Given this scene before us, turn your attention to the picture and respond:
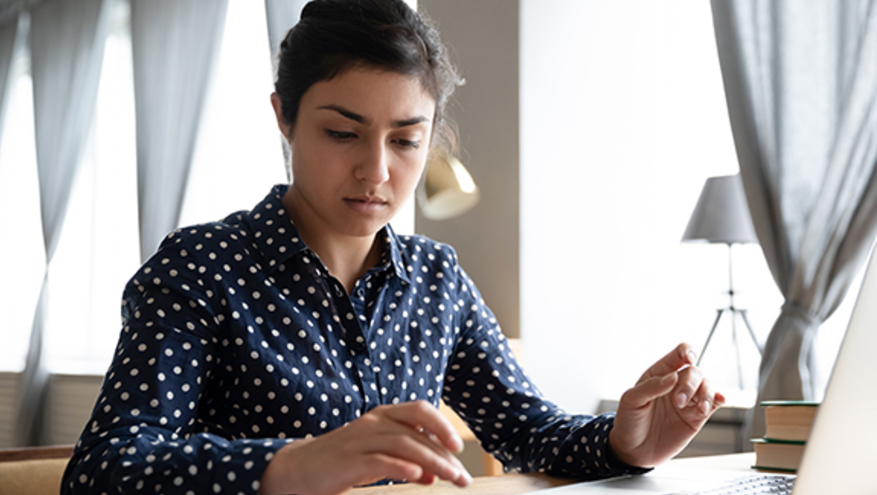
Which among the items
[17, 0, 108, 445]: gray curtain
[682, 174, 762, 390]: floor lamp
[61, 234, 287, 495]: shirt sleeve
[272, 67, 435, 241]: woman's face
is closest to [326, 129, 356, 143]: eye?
[272, 67, 435, 241]: woman's face

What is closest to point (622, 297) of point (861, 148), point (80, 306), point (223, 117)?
point (861, 148)

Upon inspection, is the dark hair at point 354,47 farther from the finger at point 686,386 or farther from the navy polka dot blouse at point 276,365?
the finger at point 686,386

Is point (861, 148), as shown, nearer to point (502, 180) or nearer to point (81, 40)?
point (502, 180)

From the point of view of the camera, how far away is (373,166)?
119 cm

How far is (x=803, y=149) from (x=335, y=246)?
173 centimetres

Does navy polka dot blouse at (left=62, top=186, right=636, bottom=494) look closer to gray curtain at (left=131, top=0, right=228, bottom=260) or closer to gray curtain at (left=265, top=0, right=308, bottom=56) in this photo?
gray curtain at (left=265, top=0, right=308, bottom=56)

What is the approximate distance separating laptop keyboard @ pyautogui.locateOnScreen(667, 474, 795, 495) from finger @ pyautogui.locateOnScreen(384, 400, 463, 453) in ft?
1.40

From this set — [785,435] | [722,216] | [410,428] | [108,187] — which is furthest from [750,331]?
[108,187]

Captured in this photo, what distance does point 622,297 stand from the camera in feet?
10.5

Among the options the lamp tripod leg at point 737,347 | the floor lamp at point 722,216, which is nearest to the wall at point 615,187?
the lamp tripod leg at point 737,347

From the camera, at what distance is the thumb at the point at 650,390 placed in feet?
3.39

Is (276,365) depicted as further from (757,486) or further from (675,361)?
(757,486)

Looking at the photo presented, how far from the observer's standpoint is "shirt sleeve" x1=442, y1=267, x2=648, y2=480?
4.00 ft

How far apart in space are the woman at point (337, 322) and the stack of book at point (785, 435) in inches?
7.3
